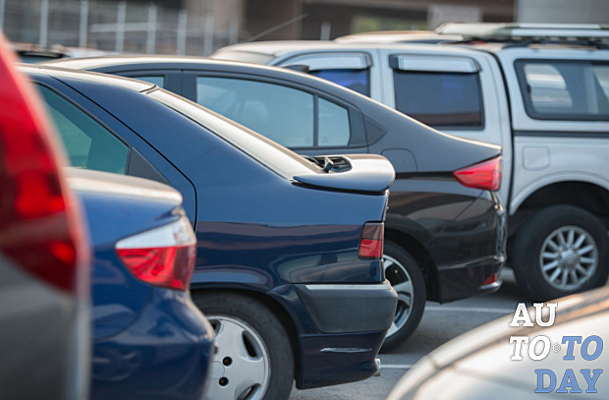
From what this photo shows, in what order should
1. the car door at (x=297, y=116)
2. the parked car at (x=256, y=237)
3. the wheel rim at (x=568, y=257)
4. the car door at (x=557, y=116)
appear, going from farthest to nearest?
1. the wheel rim at (x=568, y=257)
2. the car door at (x=557, y=116)
3. the car door at (x=297, y=116)
4. the parked car at (x=256, y=237)

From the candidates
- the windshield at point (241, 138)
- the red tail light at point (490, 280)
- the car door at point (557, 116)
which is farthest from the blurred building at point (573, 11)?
the windshield at point (241, 138)

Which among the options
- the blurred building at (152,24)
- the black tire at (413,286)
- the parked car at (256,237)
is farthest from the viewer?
the blurred building at (152,24)

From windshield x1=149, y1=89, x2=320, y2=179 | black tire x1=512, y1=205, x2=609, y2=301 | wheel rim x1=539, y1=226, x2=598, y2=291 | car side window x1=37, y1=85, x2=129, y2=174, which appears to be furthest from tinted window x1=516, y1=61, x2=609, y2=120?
car side window x1=37, y1=85, x2=129, y2=174

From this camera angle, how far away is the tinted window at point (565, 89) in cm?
775

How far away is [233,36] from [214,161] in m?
22.7

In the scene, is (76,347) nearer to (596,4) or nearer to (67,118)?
(67,118)

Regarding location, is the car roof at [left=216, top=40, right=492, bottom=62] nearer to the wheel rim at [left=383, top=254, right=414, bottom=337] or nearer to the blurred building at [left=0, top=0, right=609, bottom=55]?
the wheel rim at [left=383, top=254, right=414, bottom=337]

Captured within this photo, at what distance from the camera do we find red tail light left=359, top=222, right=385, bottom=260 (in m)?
4.02

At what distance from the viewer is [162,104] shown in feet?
13.2

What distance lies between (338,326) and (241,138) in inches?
36.7

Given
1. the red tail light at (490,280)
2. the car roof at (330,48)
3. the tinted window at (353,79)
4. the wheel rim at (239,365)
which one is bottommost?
the red tail light at (490,280)

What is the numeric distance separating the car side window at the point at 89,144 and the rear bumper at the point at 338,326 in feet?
2.84

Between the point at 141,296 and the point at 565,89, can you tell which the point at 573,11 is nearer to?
the point at 565,89

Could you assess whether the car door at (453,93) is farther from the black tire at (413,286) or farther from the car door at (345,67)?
the black tire at (413,286)
